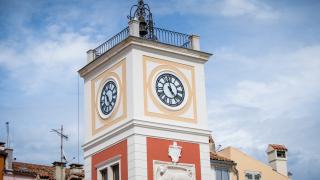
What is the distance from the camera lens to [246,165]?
49312mm

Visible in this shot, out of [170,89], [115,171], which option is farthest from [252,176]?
[115,171]

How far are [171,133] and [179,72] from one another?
329 centimetres

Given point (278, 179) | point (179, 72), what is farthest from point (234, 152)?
point (179, 72)

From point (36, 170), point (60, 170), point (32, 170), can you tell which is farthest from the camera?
point (36, 170)

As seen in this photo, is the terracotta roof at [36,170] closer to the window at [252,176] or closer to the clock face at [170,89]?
the window at [252,176]

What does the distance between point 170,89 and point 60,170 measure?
50.3 feet

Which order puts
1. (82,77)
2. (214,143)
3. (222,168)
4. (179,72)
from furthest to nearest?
(214,143) → (222,168) → (82,77) → (179,72)

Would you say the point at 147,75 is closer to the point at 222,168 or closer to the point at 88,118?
the point at 88,118

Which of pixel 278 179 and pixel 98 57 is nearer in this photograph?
pixel 98 57

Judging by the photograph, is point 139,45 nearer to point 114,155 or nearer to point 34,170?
point 114,155

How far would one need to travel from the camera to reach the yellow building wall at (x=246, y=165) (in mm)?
48688

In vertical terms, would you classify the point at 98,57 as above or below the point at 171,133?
above

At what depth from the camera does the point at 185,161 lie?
115 feet

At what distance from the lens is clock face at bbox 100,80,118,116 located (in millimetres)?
36094
